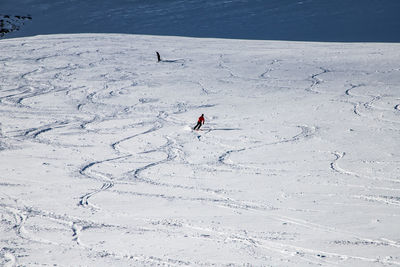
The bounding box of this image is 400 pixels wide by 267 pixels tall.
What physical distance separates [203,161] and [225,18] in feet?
98.8

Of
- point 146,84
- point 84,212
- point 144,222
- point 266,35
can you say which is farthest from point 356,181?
point 266,35

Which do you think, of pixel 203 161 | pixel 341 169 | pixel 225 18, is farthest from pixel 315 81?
pixel 225 18

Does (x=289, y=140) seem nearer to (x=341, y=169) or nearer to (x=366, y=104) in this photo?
(x=341, y=169)

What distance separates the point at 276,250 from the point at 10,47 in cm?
2038

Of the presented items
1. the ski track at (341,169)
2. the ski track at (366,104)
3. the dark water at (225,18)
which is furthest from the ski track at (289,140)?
the dark water at (225,18)

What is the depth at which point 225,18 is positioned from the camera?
127ft

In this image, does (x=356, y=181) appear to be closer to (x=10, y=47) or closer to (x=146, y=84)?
(x=146, y=84)

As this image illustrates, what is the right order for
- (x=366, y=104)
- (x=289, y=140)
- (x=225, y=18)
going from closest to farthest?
1. (x=289, y=140)
2. (x=366, y=104)
3. (x=225, y=18)

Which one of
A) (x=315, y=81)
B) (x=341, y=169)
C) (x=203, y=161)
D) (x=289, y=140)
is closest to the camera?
(x=341, y=169)

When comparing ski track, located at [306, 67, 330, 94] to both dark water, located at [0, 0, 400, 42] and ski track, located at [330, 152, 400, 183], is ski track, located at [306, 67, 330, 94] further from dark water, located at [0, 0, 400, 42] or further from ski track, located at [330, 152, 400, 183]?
dark water, located at [0, 0, 400, 42]

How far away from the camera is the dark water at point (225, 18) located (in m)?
36.4

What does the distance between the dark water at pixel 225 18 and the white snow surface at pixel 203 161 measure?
16849 mm

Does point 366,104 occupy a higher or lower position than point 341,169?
lower

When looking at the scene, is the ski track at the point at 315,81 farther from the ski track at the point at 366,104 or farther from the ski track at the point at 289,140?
the ski track at the point at 289,140
